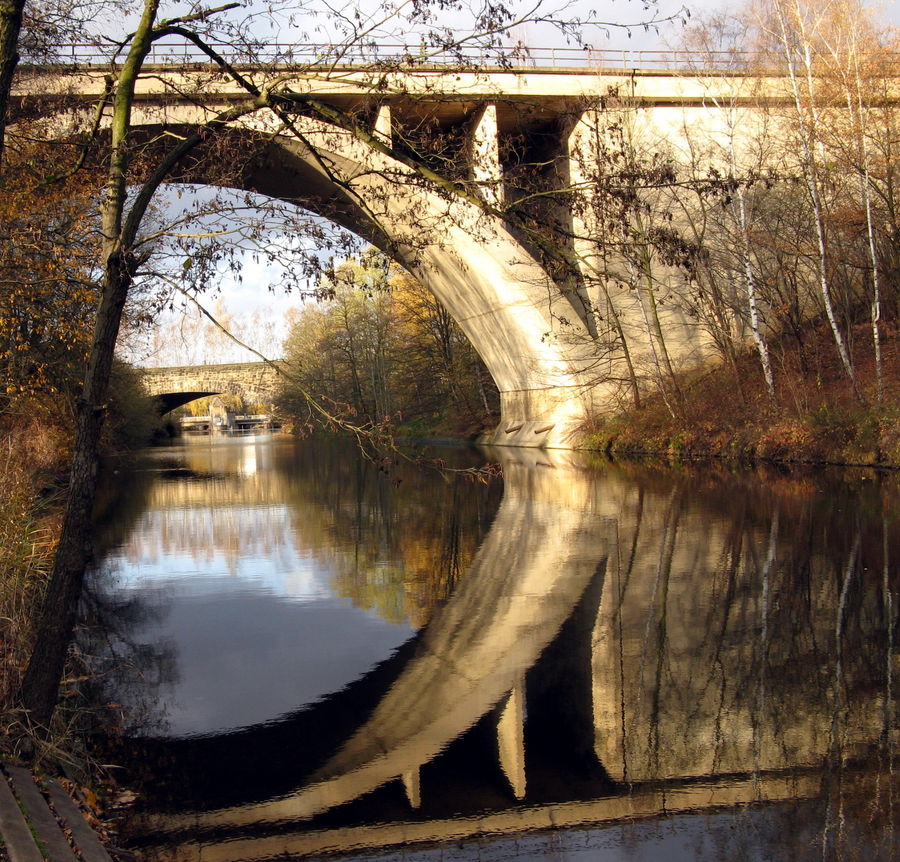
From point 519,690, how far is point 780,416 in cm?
1714

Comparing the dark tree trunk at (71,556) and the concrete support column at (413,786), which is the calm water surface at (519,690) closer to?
the concrete support column at (413,786)

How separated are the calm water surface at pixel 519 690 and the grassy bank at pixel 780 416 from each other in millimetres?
6752

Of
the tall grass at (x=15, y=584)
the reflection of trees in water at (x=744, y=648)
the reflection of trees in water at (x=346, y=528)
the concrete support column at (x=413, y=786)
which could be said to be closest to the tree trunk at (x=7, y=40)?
the reflection of trees in water at (x=346, y=528)

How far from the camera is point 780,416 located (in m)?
21.1

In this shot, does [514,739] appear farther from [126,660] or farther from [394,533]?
[394,533]

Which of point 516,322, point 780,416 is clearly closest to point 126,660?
point 780,416

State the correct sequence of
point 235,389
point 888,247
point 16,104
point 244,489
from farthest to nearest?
Result: 1. point 235,389
2. point 888,247
3. point 244,489
4. point 16,104

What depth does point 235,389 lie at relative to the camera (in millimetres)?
76688

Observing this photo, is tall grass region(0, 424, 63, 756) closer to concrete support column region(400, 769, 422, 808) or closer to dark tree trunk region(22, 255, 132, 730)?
dark tree trunk region(22, 255, 132, 730)

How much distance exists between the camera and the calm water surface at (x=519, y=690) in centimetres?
376

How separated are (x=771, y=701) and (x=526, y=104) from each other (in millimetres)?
3432

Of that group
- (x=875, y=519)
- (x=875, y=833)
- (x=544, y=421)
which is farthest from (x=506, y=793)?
(x=544, y=421)

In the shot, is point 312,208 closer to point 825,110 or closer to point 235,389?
point 825,110

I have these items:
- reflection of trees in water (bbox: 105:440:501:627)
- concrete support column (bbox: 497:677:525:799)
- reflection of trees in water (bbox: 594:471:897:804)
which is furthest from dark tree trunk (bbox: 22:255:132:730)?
reflection of trees in water (bbox: 594:471:897:804)
